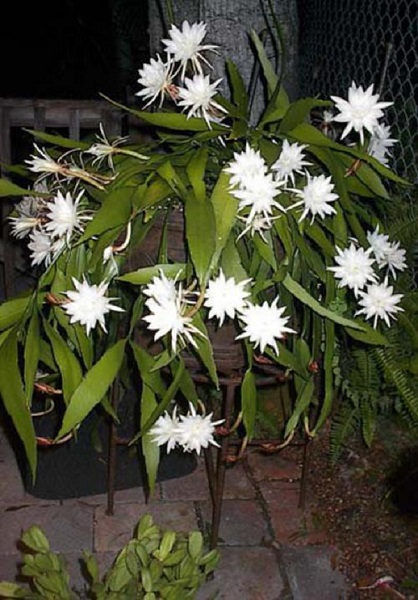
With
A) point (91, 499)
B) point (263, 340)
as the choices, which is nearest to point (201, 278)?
point (263, 340)

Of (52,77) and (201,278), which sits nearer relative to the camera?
(201,278)

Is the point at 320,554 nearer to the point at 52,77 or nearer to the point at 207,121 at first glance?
the point at 207,121

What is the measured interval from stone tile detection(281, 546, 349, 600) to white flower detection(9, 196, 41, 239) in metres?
1.11

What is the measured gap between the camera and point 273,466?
8.89 feet

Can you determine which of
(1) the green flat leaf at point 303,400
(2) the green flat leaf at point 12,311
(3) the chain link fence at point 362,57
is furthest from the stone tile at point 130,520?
(3) the chain link fence at point 362,57

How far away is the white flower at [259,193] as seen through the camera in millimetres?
1650

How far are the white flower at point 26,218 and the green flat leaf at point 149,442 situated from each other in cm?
45

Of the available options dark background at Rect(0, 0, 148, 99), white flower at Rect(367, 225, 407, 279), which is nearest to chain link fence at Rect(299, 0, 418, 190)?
white flower at Rect(367, 225, 407, 279)

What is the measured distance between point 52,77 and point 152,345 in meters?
5.36

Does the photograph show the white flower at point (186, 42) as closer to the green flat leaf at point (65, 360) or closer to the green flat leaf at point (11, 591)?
the green flat leaf at point (65, 360)

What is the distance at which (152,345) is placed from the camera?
201 centimetres

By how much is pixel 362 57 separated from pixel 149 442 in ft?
5.91

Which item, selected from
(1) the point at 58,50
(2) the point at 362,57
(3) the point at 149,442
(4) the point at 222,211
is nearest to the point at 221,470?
(3) the point at 149,442

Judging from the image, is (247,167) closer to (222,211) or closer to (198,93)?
(222,211)
